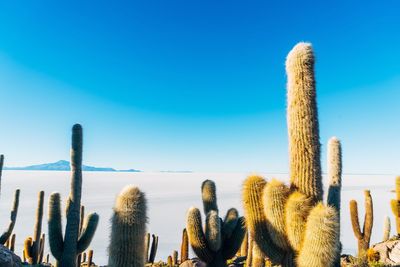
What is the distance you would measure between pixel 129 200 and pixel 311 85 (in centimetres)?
287

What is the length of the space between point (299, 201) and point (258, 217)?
0.76m

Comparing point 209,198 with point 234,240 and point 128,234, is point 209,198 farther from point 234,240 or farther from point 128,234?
point 128,234

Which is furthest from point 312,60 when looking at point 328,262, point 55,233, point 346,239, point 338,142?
point 346,239

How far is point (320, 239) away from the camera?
3.92 m

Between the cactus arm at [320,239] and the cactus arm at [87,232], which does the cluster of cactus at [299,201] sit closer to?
the cactus arm at [320,239]

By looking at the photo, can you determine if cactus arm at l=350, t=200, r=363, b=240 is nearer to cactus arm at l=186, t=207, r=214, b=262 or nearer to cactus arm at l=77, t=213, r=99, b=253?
cactus arm at l=186, t=207, r=214, b=262

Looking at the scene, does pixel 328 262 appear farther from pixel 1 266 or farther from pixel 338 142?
pixel 1 266

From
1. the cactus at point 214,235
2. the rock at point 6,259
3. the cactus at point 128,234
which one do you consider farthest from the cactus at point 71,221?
the cactus at point 128,234

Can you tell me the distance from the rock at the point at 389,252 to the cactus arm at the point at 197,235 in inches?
247

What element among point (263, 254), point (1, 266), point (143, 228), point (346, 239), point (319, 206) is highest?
point (319, 206)

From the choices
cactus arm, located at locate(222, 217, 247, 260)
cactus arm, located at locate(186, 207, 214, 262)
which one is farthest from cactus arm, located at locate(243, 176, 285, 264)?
cactus arm, located at locate(222, 217, 247, 260)

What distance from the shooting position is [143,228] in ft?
14.4

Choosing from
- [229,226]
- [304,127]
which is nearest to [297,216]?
[304,127]

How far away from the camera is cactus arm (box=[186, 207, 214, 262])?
866 centimetres
